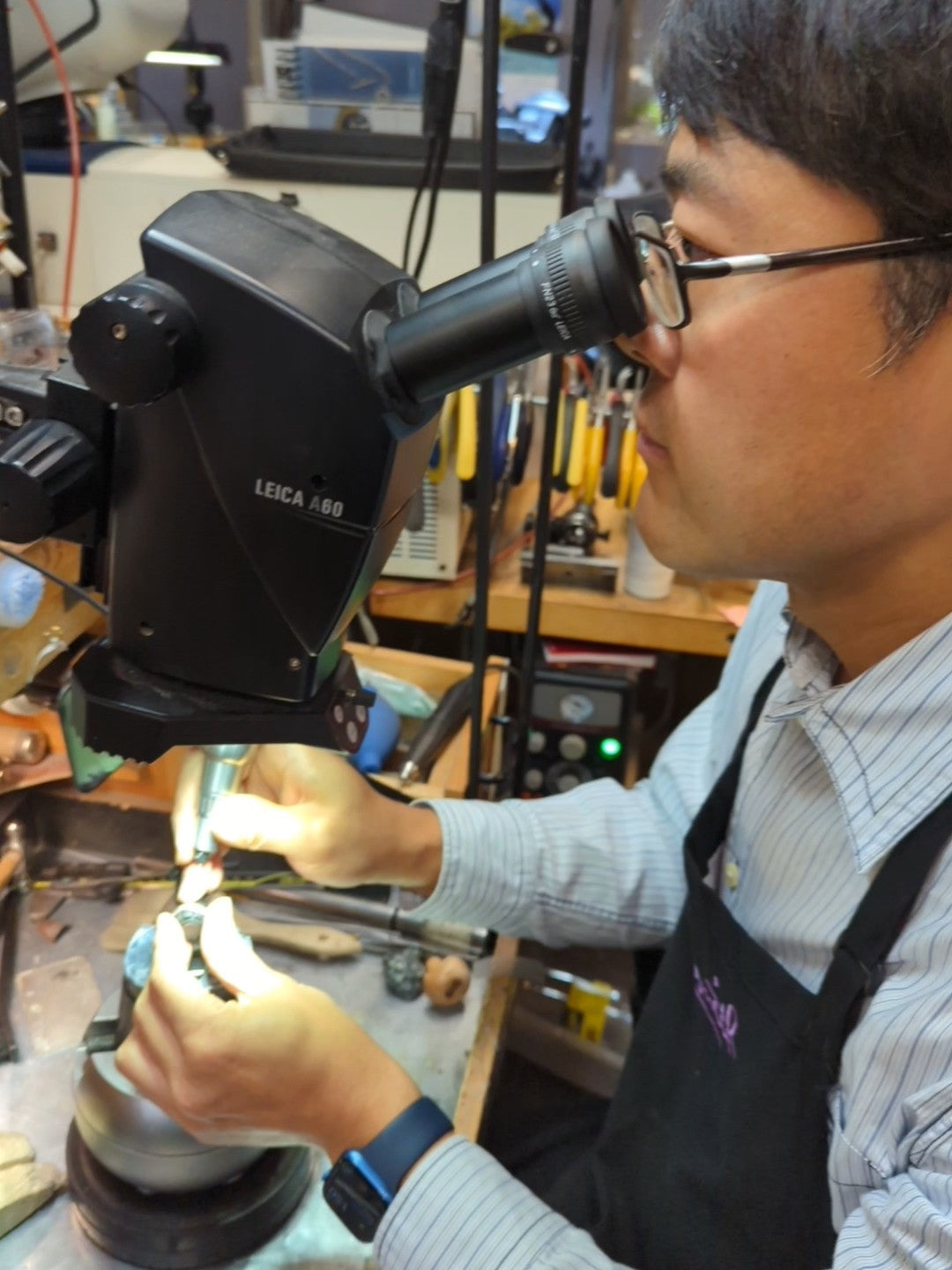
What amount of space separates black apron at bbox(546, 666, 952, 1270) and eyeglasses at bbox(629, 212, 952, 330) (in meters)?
0.35

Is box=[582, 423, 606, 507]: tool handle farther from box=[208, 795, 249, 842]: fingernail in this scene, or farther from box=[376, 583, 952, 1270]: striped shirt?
box=[208, 795, 249, 842]: fingernail

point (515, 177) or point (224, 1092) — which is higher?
point (515, 177)

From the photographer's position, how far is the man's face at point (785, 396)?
54cm

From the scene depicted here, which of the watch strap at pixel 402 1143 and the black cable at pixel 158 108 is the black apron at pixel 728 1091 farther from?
the black cable at pixel 158 108

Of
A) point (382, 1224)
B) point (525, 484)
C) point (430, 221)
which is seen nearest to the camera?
point (382, 1224)

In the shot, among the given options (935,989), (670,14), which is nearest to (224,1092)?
(935,989)

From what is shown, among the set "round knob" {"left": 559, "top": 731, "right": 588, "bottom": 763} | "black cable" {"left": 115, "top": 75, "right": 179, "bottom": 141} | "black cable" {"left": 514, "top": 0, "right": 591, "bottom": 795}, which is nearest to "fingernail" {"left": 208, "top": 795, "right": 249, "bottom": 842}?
"black cable" {"left": 514, "top": 0, "right": 591, "bottom": 795}

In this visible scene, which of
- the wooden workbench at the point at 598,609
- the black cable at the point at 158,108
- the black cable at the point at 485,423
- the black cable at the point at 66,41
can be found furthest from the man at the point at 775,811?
the black cable at the point at 158,108

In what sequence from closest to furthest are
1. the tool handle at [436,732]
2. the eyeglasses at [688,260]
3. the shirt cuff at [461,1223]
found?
the eyeglasses at [688,260] → the shirt cuff at [461,1223] → the tool handle at [436,732]

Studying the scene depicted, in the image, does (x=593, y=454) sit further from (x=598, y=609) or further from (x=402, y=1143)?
(x=402, y=1143)

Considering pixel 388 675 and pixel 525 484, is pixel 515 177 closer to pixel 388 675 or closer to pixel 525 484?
pixel 525 484

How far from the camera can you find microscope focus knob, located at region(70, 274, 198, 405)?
1.39 ft

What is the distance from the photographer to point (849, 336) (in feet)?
1.80

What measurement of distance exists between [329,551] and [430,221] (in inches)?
21.6
